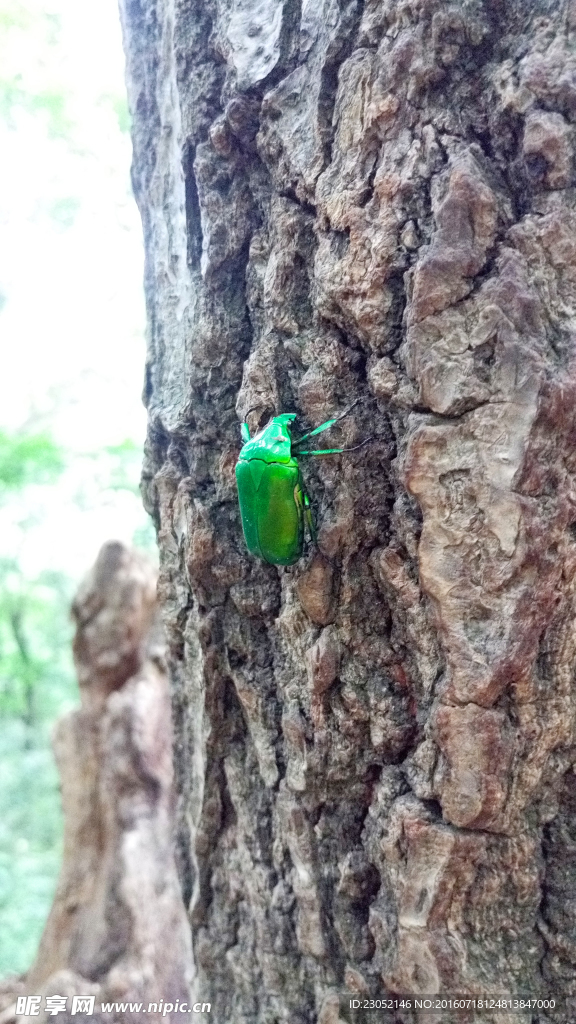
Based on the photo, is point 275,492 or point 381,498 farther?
point 275,492

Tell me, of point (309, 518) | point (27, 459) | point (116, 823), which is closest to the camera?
point (309, 518)

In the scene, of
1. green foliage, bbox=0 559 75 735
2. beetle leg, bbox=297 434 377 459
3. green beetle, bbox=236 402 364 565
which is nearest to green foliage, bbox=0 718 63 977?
green foliage, bbox=0 559 75 735

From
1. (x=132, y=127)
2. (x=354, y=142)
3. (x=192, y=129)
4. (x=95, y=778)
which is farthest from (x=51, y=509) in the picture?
(x=354, y=142)

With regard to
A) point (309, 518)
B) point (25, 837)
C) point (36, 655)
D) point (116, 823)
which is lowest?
point (25, 837)

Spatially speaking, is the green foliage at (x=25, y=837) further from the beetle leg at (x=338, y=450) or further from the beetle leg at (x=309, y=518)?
the beetle leg at (x=338, y=450)

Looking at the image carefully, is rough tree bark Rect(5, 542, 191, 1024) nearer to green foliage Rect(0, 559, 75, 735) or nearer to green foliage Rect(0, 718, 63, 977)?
green foliage Rect(0, 718, 63, 977)

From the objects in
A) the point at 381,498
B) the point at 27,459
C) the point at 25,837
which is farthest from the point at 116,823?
the point at 25,837

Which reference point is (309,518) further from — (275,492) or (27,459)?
(27,459)

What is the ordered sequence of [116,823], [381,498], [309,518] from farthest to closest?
[116,823], [309,518], [381,498]

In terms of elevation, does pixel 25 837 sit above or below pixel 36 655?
below
